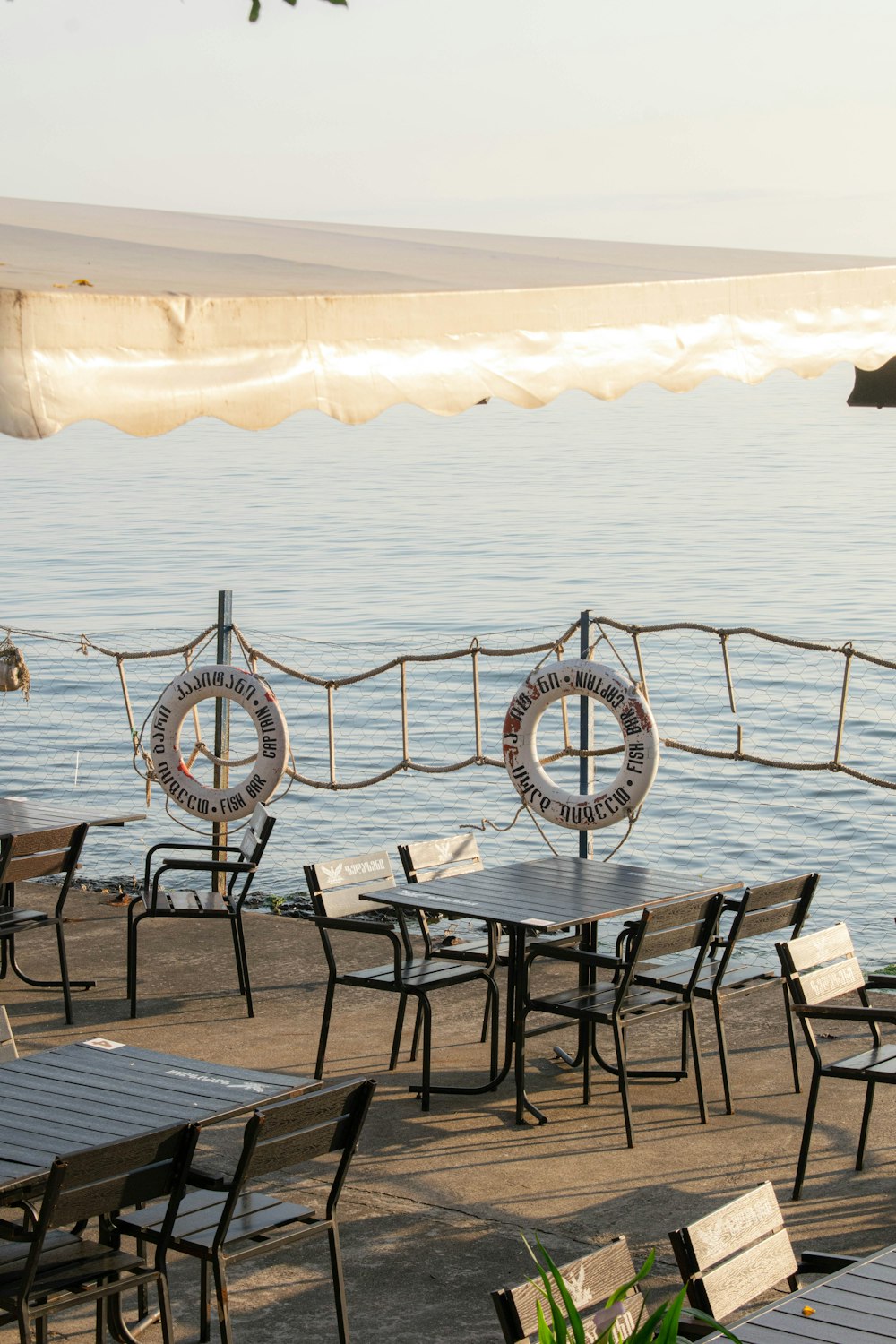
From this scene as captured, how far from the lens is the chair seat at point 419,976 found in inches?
242

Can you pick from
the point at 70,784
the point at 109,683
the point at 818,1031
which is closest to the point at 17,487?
the point at 109,683

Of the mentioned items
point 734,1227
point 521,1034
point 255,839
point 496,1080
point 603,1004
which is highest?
point 255,839

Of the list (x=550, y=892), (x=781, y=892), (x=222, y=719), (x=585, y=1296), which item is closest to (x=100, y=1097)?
(x=585, y=1296)

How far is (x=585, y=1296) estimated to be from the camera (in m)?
3.18

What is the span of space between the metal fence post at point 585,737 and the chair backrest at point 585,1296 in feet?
15.9

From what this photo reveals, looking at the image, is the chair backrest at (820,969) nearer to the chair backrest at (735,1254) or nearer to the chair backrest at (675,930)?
the chair backrest at (675,930)

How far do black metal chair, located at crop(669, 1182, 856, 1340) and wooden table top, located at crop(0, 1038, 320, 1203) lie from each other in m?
1.21

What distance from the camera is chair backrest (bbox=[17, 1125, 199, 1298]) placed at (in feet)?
11.5

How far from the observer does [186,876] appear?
13648 millimetres

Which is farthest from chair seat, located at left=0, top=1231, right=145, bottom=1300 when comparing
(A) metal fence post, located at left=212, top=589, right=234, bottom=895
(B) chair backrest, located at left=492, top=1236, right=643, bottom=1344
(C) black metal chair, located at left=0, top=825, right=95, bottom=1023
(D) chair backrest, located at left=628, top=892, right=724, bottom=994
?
(A) metal fence post, located at left=212, top=589, right=234, bottom=895

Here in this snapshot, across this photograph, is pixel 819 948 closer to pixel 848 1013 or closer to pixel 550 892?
pixel 848 1013

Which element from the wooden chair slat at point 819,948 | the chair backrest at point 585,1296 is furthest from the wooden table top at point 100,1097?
the wooden chair slat at point 819,948

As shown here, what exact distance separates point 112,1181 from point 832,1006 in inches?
97.1

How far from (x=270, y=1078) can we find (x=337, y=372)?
5.74ft
